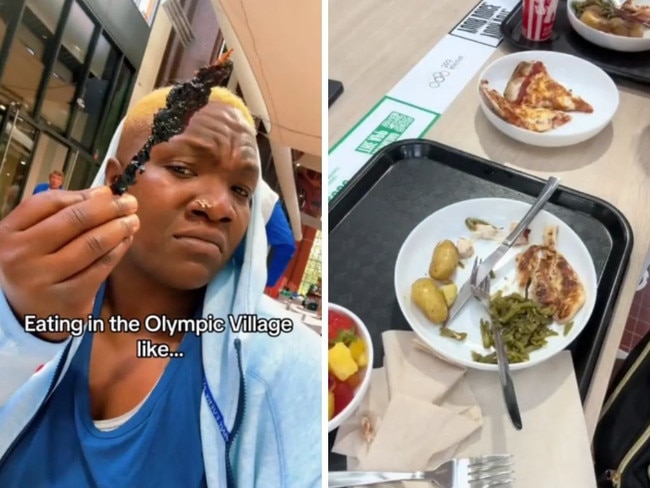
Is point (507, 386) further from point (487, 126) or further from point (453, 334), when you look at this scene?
point (487, 126)

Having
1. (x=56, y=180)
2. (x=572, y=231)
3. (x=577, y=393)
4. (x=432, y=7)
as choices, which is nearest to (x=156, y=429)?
(x=56, y=180)

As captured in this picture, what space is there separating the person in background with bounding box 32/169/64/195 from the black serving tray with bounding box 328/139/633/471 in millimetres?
361

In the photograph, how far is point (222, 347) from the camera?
1.69ft

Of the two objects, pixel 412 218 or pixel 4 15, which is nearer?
pixel 4 15

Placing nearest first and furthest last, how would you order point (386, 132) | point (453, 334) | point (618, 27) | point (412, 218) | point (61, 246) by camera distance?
point (61, 246), point (453, 334), point (412, 218), point (386, 132), point (618, 27)

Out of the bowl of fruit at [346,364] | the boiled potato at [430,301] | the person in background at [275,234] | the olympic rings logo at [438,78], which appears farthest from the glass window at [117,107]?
the olympic rings logo at [438,78]

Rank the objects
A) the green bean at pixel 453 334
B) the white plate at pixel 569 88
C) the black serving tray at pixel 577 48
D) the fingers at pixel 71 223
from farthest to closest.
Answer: the black serving tray at pixel 577 48 < the white plate at pixel 569 88 < the green bean at pixel 453 334 < the fingers at pixel 71 223

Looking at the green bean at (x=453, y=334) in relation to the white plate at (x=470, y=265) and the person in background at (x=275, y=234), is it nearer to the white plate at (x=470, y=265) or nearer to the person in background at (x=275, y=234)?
the white plate at (x=470, y=265)

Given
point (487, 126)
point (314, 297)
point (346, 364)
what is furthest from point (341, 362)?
point (487, 126)

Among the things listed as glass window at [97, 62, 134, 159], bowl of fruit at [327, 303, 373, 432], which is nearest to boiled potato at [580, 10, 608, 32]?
bowl of fruit at [327, 303, 373, 432]

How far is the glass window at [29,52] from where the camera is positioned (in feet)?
1.61

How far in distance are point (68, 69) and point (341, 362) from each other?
0.35m

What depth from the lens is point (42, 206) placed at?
1.57 ft

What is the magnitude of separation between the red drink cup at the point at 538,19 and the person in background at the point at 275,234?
0.71 metres
